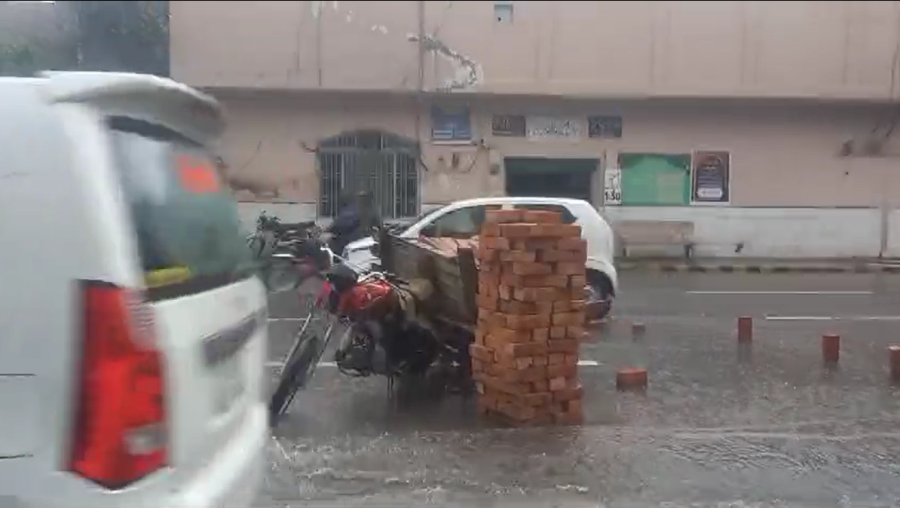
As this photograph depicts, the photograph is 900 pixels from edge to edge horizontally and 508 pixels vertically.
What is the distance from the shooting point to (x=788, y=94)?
76.2 feet

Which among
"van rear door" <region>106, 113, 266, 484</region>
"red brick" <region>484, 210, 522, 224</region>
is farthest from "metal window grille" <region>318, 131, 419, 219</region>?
"van rear door" <region>106, 113, 266, 484</region>

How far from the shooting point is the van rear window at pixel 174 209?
2805 mm

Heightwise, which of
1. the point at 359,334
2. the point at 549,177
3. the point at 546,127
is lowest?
the point at 359,334

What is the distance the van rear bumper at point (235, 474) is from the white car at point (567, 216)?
860 cm

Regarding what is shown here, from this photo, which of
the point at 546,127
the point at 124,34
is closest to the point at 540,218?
the point at 546,127

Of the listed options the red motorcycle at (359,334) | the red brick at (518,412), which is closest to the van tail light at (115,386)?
the red motorcycle at (359,334)

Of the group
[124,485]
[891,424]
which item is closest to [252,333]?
[124,485]

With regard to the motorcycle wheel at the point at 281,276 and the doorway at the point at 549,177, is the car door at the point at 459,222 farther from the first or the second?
the doorway at the point at 549,177

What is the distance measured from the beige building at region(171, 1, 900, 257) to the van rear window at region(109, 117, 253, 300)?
1889 centimetres

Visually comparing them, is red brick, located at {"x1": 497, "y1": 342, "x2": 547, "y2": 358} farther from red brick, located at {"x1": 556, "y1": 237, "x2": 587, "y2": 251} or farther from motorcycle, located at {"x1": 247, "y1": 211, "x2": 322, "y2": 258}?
motorcycle, located at {"x1": 247, "y1": 211, "x2": 322, "y2": 258}

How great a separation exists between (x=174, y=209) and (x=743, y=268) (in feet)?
65.0

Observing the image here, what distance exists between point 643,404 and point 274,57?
16.7 metres

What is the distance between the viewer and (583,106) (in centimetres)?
2308

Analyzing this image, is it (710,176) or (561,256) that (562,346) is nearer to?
(561,256)
